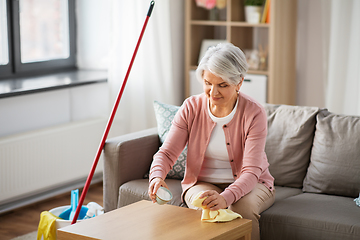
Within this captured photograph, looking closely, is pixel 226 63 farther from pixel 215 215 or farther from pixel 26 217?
pixel 26 217

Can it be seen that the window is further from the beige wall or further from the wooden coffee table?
the wooden coffee table

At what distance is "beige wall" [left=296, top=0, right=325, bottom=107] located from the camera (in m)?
3.82

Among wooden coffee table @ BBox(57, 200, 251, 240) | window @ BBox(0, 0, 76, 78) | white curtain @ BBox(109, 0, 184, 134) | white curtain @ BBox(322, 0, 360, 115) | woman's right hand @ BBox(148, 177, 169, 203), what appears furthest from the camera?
white curtain @ BBox(109, 0, 184, 134)

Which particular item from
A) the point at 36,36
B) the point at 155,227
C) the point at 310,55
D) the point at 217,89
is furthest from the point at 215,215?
the point at 36,36

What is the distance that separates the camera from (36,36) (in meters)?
3.88

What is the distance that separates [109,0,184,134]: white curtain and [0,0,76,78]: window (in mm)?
541

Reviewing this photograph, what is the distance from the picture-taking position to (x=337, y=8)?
3506 millimetres

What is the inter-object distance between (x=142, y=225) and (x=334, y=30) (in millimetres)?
2349

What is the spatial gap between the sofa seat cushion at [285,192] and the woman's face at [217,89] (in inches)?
22.5

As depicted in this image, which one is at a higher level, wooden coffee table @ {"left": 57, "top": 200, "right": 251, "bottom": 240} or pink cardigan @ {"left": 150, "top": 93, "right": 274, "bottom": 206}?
pink cardigan @ {"left": 150, "top": 93, "right": 274, "bottom": 206}

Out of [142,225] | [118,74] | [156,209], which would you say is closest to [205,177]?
[156,209]

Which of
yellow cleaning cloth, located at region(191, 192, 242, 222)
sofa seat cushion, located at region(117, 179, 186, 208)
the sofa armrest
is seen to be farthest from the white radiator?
yellow cleaning cloth, located at region(191, 192, 242, 222)

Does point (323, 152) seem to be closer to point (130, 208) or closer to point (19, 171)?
point (130, 208)

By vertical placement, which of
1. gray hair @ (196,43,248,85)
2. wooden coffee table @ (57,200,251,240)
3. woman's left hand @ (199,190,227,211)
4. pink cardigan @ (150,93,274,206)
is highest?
gray hair @ (196,43,248,85)
